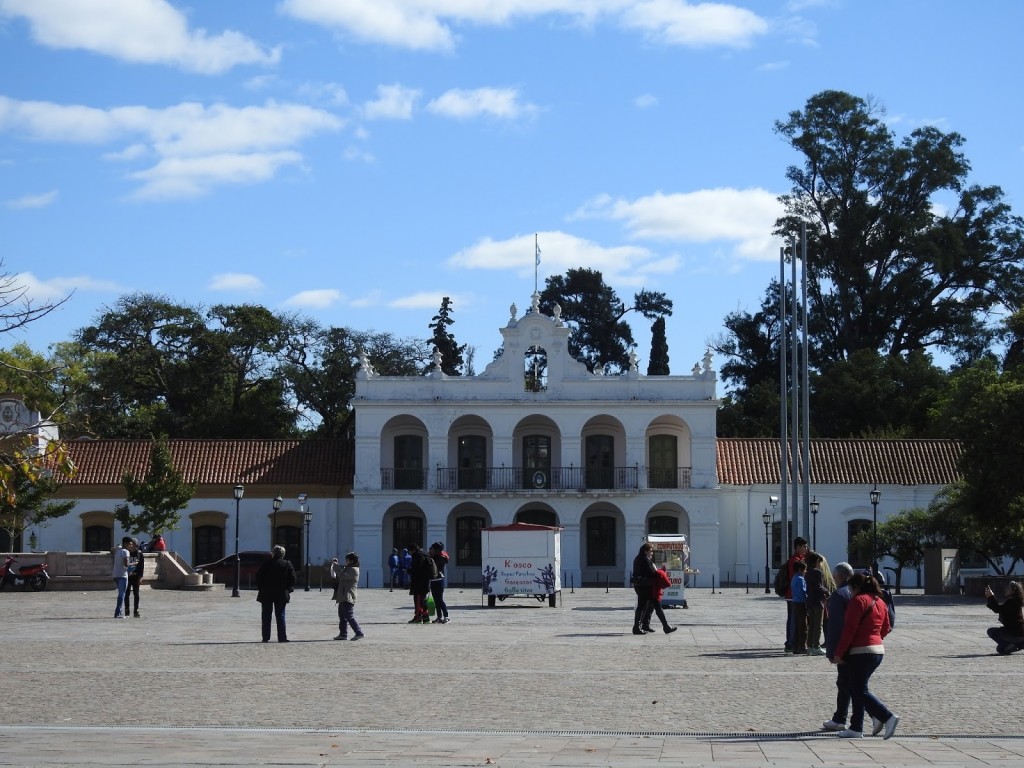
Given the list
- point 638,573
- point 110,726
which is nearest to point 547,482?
point 638,573

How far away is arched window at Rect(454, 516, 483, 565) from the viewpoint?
55.6 meters

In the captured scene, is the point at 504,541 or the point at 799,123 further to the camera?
the point at 799,123

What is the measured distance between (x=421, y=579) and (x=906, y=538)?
24.4m

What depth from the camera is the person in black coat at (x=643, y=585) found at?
23625 millimetres

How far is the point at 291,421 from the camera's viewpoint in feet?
227

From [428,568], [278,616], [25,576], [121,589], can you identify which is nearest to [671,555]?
[428,568]

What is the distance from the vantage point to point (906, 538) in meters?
45.8

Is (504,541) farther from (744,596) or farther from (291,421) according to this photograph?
(291,421)

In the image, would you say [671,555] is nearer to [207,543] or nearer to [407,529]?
[407,529]

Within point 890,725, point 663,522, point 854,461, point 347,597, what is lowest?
point 890,725

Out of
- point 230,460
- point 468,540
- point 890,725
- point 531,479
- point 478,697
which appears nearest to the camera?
point 890,725

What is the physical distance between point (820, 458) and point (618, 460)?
25.0 feet

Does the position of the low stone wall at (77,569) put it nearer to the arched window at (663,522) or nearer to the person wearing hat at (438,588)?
the person wearing hat at (438,588)

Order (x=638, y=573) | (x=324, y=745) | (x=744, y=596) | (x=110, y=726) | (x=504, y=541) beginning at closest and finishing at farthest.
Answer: (x=324, y=745)
(x=110, y=726)
(x=638, y=573)
(x=504, y=541)
(x=744, y=596)
